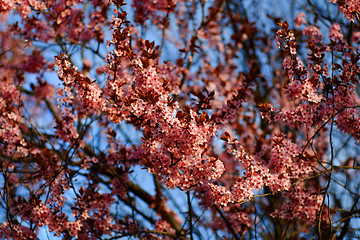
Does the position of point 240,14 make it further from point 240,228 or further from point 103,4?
point 240,228

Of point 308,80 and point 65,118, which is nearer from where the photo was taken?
point 308,80

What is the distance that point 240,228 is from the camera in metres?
4.95

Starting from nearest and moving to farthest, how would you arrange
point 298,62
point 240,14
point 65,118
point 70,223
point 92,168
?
point 298,62 → point 70,223 → point 65,118 → point 92,168 → point 240,14

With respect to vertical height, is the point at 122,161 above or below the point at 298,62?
below

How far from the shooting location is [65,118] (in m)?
4.39

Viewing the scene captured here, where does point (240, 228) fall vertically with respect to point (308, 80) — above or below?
below

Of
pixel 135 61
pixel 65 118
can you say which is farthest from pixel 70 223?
pixel 135 61

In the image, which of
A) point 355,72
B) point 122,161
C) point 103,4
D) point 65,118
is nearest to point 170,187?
point 122,161

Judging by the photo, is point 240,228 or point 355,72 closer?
point 355,72

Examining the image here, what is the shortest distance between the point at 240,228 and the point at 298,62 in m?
2.65

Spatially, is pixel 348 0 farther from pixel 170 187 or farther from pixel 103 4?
pixel 103 4

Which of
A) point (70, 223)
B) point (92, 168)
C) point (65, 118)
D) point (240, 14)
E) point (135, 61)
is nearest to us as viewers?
point (135, 61)

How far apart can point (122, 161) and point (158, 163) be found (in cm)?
124

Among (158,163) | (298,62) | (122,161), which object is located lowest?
(158,163)
